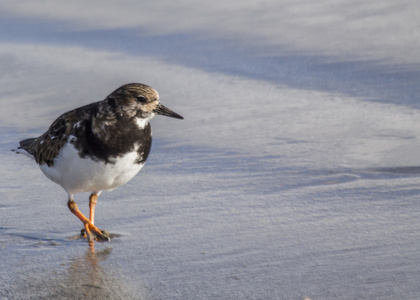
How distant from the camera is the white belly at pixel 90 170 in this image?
4.13m

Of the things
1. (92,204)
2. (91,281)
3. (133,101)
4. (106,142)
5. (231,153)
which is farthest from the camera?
(231,153)

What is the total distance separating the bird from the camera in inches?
162

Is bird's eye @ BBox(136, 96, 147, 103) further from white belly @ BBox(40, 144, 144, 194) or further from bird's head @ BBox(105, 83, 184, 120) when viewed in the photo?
white belly @ BBox(40, 144, 144, 194)

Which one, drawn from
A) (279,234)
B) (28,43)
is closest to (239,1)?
(28,43)

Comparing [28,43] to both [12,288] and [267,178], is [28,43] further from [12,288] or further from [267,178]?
[12,288]

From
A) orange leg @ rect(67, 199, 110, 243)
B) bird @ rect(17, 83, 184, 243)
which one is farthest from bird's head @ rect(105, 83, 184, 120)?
orange leg @ rect(67, 199, 110, 243)

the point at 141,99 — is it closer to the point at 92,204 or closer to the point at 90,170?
the point at 90,170

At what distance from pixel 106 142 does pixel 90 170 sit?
0.20 metres

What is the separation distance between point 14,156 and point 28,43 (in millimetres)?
3855

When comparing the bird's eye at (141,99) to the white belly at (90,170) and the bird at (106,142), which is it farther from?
the white belly at (90,170)

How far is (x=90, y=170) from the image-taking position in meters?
4.14

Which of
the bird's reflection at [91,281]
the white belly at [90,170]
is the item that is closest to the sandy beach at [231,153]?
the bird's reflection at [91,281]

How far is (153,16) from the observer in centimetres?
998

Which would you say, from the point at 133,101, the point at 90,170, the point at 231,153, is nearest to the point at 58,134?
the point at 90,170
